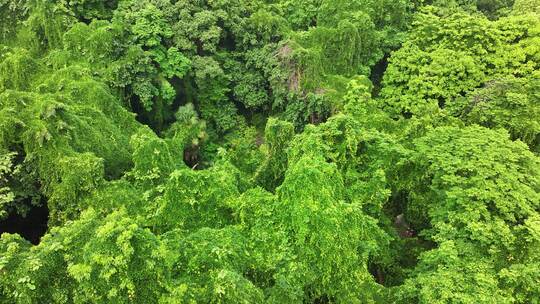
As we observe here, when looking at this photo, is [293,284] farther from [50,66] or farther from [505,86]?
[50,66]

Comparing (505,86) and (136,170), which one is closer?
(136,170)

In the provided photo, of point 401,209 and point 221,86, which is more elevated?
point 221,86

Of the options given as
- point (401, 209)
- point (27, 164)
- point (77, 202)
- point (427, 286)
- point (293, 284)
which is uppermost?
point (27, 164)

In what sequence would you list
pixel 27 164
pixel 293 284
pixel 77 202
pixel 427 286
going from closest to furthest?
pixel 293 284, pixel 427 286, pixel 77 202, pixel 27 164

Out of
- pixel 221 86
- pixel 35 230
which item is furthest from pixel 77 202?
pixel 221 86

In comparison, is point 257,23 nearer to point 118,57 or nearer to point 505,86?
point 118,57

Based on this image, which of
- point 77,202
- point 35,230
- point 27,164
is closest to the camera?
point 77,202

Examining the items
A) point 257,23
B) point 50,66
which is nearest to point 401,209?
point 257,23
